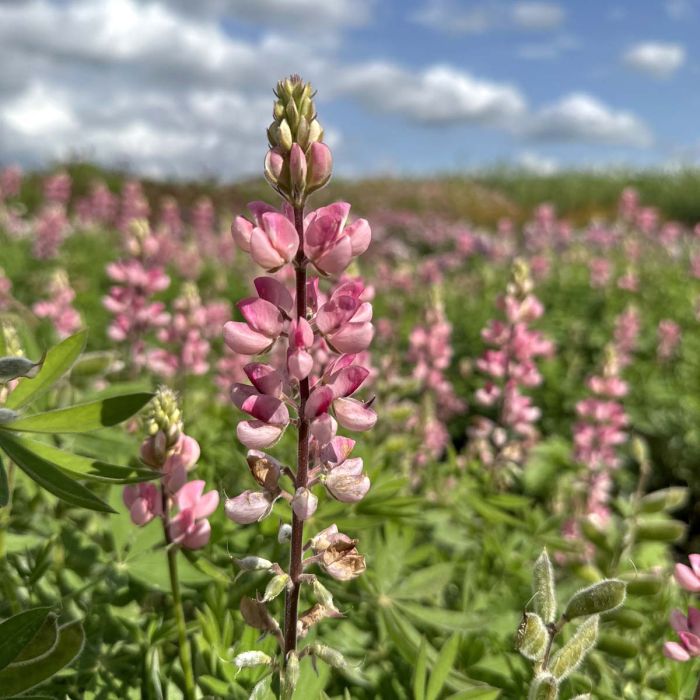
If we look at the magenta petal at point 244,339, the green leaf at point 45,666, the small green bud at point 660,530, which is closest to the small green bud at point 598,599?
the magenta petal at point 244,339

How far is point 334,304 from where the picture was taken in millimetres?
1244

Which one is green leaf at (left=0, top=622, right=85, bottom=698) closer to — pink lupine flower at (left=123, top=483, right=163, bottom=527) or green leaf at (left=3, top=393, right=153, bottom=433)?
pink lupine flower at (left=123, top=483, right=163, bottom=527)

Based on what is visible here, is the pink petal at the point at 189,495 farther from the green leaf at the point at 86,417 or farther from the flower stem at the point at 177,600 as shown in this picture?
the green leaf at the point at 86,417

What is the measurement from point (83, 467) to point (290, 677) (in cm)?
47

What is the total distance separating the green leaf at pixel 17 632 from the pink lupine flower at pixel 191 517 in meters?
0.35

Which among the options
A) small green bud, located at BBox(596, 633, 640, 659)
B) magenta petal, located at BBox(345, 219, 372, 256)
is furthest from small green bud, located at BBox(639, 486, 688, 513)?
magenta petal, located at BBox(345, 219, 372, 256)

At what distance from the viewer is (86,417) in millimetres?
1282

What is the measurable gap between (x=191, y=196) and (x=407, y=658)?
25092mm

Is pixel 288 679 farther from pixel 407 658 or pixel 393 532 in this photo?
pixel 393 532

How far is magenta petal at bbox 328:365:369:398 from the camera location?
1256mm

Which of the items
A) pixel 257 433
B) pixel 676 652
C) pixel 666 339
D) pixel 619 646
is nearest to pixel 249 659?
pixel 257 433

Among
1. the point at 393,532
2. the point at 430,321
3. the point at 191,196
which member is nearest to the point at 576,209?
the point at 191,196

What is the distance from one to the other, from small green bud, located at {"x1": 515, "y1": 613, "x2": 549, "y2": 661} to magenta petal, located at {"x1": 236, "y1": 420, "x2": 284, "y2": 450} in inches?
19.8

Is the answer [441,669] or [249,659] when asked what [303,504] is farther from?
[441,669]
